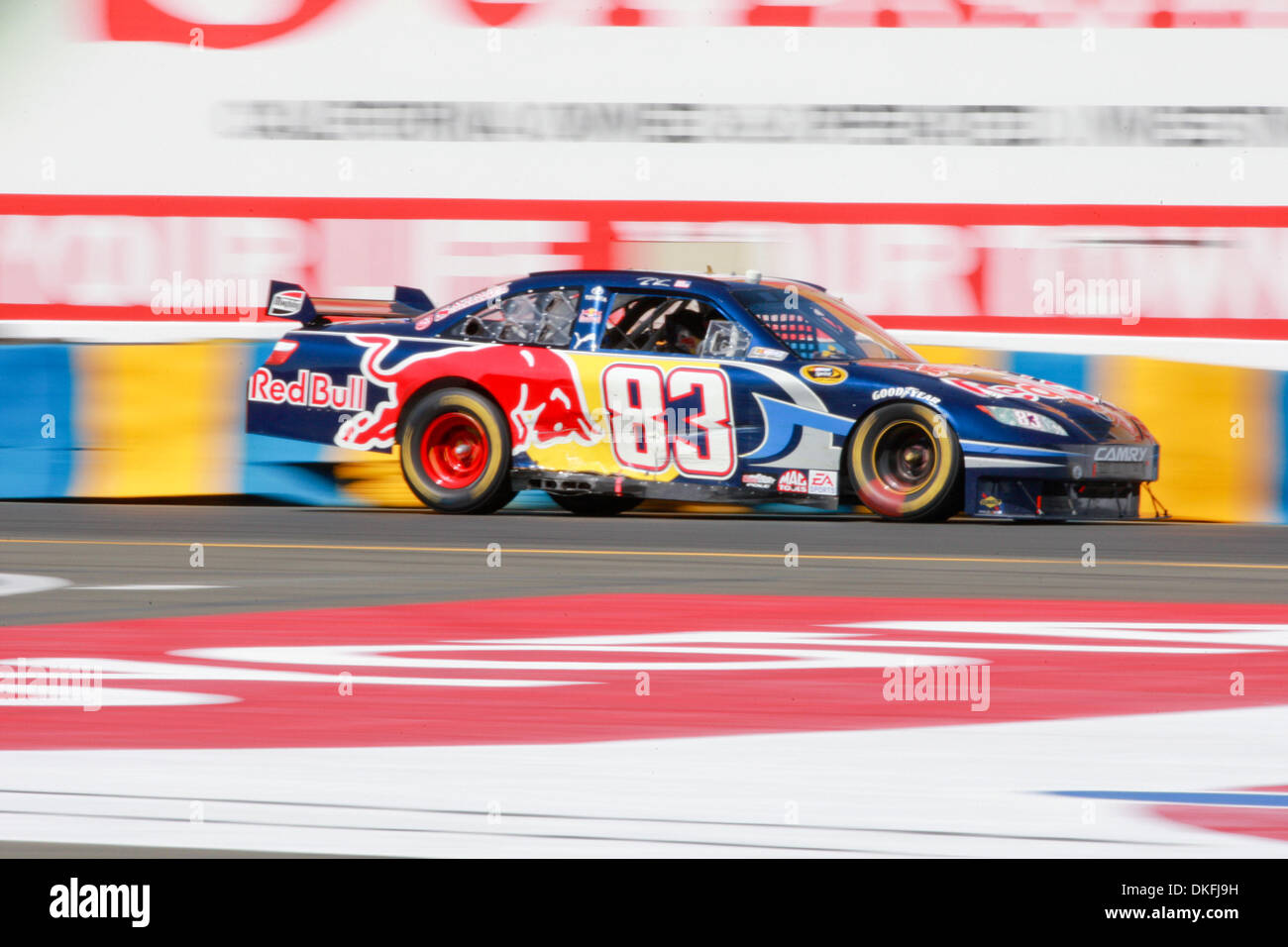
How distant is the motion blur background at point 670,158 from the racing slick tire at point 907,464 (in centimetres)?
242

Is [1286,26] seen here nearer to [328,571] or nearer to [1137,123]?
[1137,123]

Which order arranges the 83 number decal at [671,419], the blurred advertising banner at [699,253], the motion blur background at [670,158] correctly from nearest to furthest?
the 83 number decal at [671,419]
the blurred advertising banner at [699,253]
the motion blur background at [670,158]

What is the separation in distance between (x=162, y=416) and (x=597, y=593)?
16.8 feet

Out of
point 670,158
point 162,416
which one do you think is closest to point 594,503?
point 162,416

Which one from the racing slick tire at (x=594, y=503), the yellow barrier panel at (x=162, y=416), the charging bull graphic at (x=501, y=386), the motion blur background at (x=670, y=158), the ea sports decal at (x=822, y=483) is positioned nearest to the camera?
the ea sports decal at (x=822, y=483)

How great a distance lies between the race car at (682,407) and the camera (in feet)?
35.5

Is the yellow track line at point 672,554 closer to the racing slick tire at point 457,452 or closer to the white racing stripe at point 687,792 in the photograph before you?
the racing slick tire at point 457,452

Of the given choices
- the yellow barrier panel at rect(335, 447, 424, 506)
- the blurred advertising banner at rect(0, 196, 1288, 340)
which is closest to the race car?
the yellow barrier panel at rect(335, 447, 424, 506)

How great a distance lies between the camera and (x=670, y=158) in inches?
582

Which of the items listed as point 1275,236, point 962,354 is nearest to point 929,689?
point 962,354

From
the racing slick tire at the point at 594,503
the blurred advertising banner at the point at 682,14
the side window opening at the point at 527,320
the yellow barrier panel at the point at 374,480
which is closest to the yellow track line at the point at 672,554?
the side window opening at the point at 527,320

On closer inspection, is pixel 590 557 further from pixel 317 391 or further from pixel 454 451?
pixel 317 391

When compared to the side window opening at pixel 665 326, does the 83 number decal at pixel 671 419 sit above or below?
below

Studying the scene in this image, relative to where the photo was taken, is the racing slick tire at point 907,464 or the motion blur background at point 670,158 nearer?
the racing slick tire at point 907,464
